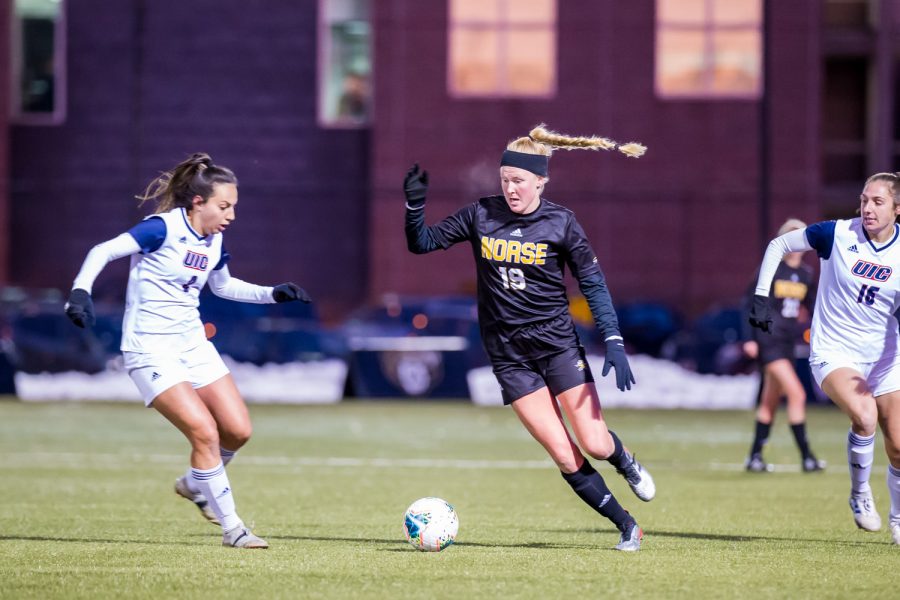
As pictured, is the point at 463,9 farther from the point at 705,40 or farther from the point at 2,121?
the point at 2,121

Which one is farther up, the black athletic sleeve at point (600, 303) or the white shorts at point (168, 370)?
the black athletic sleeve at point (600, 303)

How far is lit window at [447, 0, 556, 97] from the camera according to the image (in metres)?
29.2

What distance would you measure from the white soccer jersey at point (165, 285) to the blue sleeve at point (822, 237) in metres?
3.46

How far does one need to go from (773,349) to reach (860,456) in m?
4.35

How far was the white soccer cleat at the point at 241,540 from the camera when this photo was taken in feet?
26.0

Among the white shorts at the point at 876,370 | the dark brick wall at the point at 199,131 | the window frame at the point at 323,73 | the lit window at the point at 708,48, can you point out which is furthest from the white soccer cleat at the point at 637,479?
the window frame at the point at 323,73

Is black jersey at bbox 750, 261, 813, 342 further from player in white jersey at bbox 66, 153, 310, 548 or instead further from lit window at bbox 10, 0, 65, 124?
lit window at bbox 10, 0, 65, 124

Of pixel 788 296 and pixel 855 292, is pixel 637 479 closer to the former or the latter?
pixel 855 292

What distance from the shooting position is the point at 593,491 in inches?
307

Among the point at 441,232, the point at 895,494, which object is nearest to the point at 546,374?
the point at 441,232

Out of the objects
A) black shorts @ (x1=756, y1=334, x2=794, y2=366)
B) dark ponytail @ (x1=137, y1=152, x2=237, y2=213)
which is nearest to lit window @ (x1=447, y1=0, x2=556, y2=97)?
black shorts @ (x1=756, y1=334, x2=794, y2=366)

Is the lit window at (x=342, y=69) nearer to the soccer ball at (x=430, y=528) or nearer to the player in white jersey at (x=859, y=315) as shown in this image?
the player in white jersey at (x=859, y=315)

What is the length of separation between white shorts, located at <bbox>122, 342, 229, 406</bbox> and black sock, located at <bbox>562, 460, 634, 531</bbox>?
212cm

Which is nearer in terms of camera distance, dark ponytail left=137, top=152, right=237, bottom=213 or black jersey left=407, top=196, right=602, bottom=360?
black jersey left=407, top=196, right=602, bottom=360
